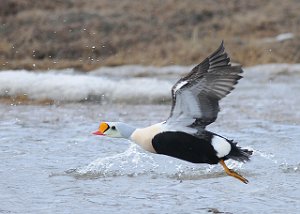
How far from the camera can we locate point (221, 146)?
7625 millimetres

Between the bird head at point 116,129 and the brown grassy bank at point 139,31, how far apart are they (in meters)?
11.1

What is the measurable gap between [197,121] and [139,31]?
1578 centimetres

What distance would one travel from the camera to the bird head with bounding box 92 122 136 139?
785cm

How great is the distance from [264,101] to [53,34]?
30.7ft

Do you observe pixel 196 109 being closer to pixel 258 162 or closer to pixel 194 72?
pixel 194 72

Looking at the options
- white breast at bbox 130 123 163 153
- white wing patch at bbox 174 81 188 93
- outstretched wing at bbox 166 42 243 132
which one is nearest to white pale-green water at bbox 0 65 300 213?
white breast at bbox 130 123 163 153

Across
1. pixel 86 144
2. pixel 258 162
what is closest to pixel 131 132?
pixel 258 162

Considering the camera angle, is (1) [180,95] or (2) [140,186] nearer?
(1) [180,95]

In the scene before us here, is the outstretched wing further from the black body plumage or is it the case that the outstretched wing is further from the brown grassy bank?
the brown grassy bank

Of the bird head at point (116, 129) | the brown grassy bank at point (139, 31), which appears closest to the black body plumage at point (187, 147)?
the bird head at point (116, 129)

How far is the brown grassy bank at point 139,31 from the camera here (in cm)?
2041

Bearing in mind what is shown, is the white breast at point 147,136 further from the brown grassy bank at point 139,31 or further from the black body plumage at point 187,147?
the brown grassy bank at point 139,31

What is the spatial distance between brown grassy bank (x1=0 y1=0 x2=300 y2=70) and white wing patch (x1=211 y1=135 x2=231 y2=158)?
38.6 ft

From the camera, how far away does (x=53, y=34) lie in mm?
22531
